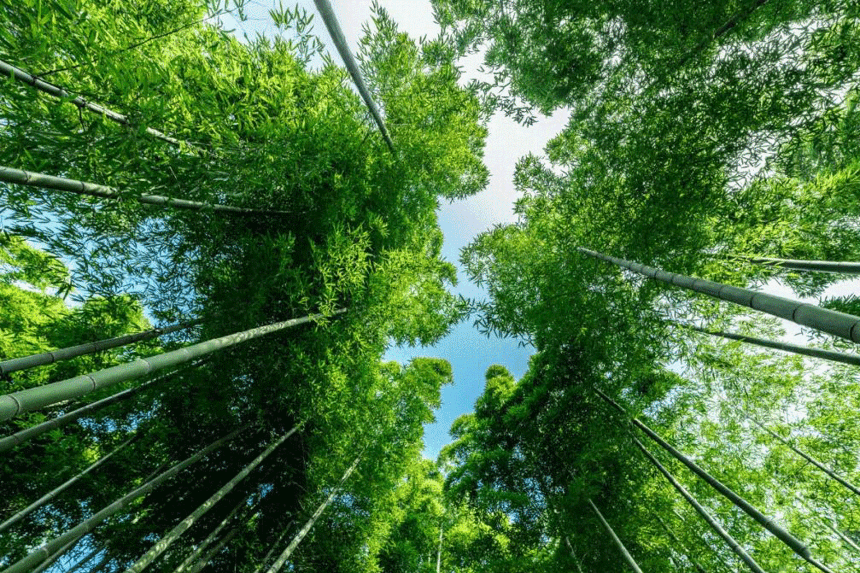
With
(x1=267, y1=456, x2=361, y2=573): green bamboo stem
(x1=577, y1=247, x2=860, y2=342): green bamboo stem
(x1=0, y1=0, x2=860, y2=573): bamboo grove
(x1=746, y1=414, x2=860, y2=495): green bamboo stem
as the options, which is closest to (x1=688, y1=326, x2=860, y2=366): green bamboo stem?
(x1=0, y1=0, x2=860, y2=573): bamboo grove

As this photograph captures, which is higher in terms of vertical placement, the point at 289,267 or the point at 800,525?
the point at 800,525

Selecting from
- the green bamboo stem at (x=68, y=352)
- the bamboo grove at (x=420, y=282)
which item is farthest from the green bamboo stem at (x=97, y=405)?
the green bamboo stem at (x=68, y=352)

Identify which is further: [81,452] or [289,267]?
[81,452]

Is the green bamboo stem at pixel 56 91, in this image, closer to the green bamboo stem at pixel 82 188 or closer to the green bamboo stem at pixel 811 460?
the green bamboo stem at pixel 82 188

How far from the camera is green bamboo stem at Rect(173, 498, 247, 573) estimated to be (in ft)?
10.5

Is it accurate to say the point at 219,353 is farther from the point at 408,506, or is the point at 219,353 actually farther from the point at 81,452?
the point at 408,506

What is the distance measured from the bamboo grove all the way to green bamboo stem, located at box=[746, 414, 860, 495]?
0.15 feet

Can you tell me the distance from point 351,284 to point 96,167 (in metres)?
1.94

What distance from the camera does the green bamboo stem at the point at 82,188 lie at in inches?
61.9

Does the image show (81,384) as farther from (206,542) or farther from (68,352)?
(206,542)

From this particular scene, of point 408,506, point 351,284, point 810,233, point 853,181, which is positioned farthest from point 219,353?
point 408,506

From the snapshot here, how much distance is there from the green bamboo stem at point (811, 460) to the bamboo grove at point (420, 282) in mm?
46

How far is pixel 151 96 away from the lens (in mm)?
1787

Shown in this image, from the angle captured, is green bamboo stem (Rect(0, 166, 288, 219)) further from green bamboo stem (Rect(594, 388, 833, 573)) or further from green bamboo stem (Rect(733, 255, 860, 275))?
green bamboo stem (Rect(733, 255, 860, 275))
